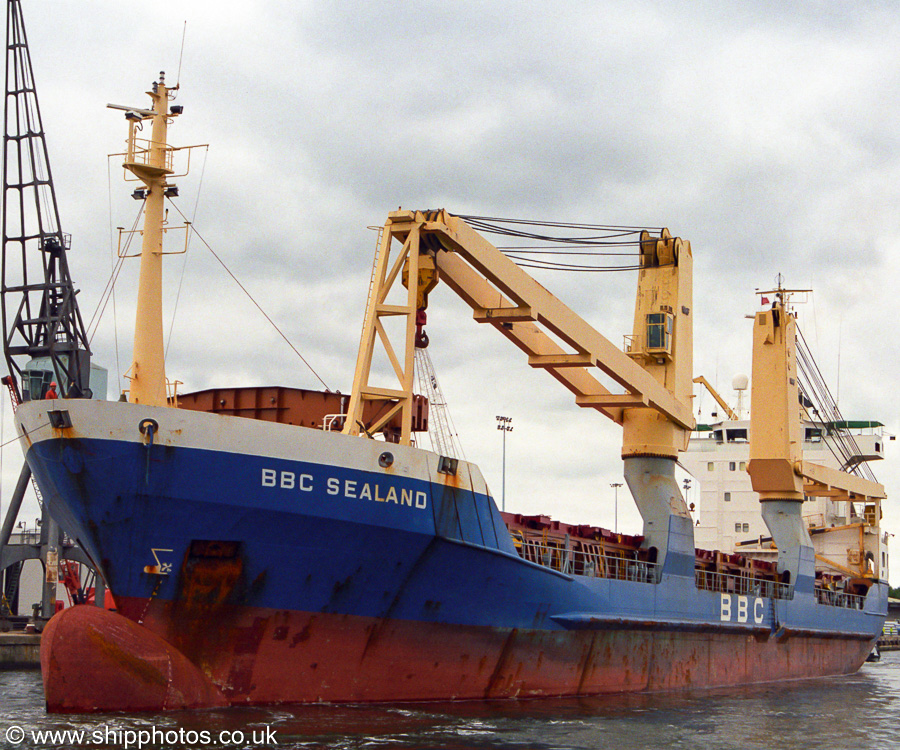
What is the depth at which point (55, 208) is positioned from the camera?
27.9 meters

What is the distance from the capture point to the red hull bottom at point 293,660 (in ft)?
48.2

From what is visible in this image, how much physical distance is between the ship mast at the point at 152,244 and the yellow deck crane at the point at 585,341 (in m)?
3.23

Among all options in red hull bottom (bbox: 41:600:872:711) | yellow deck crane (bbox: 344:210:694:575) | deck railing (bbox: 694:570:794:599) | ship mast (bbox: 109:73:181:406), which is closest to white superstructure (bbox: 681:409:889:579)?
deck railing (bbox: 694:570:794:599)

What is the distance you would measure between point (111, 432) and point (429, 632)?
5.81 m

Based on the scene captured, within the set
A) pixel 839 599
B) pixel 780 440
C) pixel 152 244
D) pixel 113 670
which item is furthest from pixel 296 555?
pixel 839 599

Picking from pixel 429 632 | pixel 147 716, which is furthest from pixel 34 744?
pixel 429 632

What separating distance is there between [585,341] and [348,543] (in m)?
7.31

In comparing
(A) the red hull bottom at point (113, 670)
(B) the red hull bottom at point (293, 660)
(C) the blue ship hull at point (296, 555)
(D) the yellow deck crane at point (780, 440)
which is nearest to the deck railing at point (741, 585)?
(D) the yellow deck crane at point (780, 440)

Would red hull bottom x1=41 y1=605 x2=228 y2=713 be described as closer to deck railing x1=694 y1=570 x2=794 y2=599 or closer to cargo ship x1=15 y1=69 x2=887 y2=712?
cargo ship x1=15 y1=69 x2=887 y2=712

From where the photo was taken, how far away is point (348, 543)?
15.6 m

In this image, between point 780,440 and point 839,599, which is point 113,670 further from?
point 839,599

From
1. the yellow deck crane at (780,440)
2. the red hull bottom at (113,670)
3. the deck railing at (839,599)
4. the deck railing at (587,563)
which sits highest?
the yellow deck crane at (780,440)

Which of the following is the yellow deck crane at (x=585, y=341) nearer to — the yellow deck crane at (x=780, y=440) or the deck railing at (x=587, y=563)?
the deck railing at (x=587, y=563)

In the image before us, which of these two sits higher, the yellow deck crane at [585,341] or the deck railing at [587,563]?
the yellow deck crane at [585,341]
